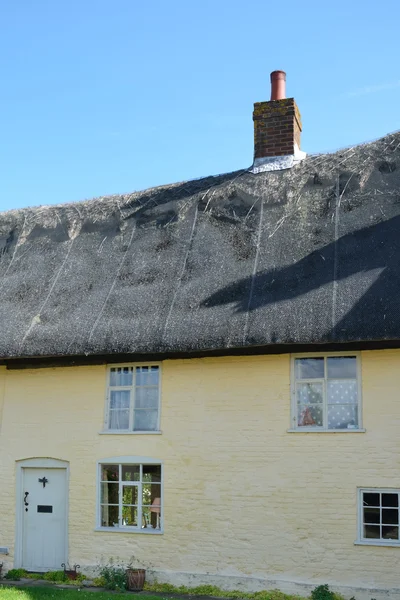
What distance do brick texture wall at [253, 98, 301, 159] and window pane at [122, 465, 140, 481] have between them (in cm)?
700

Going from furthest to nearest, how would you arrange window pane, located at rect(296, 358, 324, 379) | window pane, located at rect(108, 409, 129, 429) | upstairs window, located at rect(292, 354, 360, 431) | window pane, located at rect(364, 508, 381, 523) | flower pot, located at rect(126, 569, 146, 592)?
window pane, located at rect(108, 409, 129, 429)
flower pot, located at rect(126, 569, 146, 592)
window pane, located at rect(296, 358, 324, 379)
upstairs window, located at rect(292, 354, 360, 431)
window pane, located at rect(364, 508, 381, 523)

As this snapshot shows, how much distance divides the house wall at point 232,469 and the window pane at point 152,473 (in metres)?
0.25

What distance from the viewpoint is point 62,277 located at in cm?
1526

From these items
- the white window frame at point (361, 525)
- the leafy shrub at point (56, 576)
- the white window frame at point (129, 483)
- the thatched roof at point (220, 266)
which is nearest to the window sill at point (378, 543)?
the white window frame at point (361, 525)

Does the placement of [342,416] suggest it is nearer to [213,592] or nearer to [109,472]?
[213,592]

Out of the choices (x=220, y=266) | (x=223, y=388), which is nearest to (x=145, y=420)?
(x=223, y=388)

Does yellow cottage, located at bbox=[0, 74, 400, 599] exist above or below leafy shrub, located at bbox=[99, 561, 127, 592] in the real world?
above

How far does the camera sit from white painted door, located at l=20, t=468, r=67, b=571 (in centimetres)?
1406

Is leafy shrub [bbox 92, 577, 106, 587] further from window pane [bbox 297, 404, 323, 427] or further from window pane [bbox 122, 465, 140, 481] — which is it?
window pane [bbox 297, 404, 323, 427]

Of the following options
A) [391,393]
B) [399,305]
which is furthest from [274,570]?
[399,305]

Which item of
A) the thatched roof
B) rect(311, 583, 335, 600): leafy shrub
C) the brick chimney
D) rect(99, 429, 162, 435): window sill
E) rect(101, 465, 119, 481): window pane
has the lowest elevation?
rect(311, 583, 335, 600): leafy shrub

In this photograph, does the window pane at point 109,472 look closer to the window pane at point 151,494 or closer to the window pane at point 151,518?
the window pane at point 151,494

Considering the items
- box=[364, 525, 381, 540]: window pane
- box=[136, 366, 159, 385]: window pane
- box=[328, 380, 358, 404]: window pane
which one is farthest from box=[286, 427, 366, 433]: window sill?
box=[136, 366, 159, 385]: window pane

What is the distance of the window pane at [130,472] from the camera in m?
13.6
